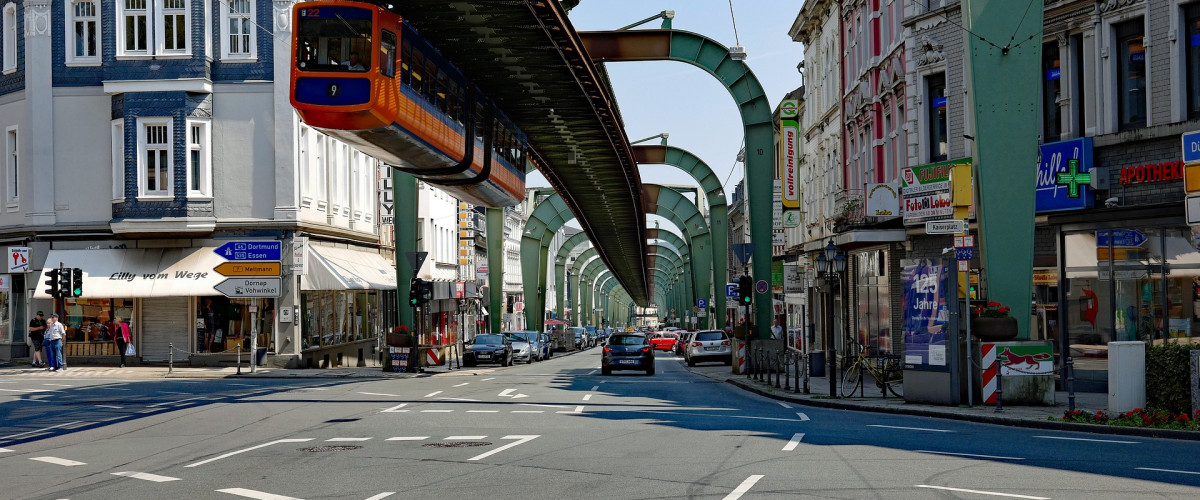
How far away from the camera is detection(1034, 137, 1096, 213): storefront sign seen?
2394 cm

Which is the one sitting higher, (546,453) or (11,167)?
(11,167)

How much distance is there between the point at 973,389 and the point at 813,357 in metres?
12.1

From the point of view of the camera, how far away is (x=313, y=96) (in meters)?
22.1

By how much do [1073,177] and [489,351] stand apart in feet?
85.7

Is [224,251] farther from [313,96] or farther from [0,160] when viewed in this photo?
[313,96]

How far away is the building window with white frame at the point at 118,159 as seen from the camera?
1524 inches

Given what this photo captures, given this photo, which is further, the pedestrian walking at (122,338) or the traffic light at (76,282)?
the pedestrian walking at (122,338)

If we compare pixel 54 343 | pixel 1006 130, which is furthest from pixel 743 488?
pixel 54 343

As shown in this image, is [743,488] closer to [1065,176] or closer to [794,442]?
[794,442]

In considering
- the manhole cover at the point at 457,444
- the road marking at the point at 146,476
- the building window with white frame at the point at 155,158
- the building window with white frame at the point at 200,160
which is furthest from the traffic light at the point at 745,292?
the road marking at the point at 146,476

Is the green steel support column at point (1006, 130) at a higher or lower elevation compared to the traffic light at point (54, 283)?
higher

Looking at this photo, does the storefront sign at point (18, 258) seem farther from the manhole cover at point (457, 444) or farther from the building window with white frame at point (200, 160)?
the manhole cover at point (457, 444)

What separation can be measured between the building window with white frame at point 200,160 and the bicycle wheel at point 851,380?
77.2 feet

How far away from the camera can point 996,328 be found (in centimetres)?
1952
